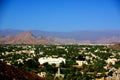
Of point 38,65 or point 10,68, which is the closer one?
point 10,68

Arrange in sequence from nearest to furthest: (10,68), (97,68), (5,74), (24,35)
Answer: (5,74), (10,68), (97,68), (24,35)

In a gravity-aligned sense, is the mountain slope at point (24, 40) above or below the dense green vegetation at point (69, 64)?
below

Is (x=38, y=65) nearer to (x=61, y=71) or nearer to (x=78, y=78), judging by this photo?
(x=61, y=71)

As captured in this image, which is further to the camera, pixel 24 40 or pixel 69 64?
pixel 24 40

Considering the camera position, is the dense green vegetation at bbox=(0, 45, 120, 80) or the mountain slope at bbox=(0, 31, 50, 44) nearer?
the dense green vegetation at bbox=(0, 45, 120, 80)

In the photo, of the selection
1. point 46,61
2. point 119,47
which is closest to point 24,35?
point 119,47

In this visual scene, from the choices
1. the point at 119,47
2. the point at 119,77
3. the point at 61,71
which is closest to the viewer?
the point at 119,77

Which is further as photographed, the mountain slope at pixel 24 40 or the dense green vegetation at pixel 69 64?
the mountain slope at pixel 24 40

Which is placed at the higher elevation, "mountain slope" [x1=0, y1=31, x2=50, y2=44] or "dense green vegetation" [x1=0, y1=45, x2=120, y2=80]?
"dense green vegetation" [x1=0, y1=45, x2=120, y2=80]

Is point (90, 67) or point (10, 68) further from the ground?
point (10, 68)

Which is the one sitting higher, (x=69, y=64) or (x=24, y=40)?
(x=69, y=64)
